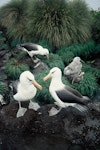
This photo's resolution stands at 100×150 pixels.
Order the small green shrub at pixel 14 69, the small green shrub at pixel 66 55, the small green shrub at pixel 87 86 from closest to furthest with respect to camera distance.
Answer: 1. the small green shrub at pixel 87 86
2. the small green shrub at pixel 14 69
3. the small green shrub at pixel 66 55

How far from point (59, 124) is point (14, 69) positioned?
285 centimetres

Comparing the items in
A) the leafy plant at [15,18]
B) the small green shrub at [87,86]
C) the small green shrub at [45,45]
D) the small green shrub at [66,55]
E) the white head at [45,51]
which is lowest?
the small green shrub at [87,86]

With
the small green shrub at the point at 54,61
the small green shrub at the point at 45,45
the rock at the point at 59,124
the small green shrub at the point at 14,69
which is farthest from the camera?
the small green shrub at the point at 45,45

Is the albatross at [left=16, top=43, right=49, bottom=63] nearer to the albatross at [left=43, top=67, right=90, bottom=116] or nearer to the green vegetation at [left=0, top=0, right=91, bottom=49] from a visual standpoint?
the green vegetation at [left=0, top=0, right=91, bottom=49]

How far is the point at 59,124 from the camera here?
9.75m

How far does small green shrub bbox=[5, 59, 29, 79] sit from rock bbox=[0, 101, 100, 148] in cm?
208

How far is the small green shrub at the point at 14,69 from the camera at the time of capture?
39.1 ft

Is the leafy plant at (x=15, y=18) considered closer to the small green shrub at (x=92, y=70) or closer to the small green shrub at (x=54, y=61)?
the small green shrub at (x=54, y=61)

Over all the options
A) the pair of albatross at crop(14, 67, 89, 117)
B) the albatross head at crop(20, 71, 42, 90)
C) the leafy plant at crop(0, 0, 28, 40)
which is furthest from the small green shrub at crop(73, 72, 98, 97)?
the leafy plant at crop(0, 0, 28, 40)

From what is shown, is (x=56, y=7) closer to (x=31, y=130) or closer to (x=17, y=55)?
(x=17, y=55)

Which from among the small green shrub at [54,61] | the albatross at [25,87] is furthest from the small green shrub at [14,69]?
the albatross at [25,87]

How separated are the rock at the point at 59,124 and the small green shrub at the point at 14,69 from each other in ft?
6.81

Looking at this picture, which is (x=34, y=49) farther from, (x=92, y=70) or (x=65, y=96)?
(x=65, y=96)

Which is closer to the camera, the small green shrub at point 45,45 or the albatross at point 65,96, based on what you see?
the albatross at point 65,96
